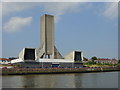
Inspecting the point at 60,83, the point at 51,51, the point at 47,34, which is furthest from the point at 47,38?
the point at 60,83

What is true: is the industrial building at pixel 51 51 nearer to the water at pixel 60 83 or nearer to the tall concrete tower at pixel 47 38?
the tall concrete tower at pixel 47 38

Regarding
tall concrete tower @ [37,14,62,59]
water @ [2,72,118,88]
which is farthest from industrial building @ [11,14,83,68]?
water @ [2,72,118,88]

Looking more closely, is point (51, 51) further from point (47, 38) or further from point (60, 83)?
point (60, 83)

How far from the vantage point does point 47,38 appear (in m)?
84.4

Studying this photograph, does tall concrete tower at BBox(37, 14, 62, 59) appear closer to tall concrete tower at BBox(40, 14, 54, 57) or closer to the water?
tall concrete tower at BBox(40, 14, 54, 57)

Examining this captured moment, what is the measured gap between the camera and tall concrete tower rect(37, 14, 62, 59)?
84.2 metres

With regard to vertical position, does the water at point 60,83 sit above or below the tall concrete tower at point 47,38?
below

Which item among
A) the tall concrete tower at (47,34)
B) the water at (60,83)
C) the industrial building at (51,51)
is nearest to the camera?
the water at (60,83)

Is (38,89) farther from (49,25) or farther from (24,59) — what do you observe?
(49,25)

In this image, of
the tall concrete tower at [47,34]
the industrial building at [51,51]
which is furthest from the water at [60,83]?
the tall concrete tower at [47,34]

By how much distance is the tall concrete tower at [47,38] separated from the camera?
84250 millimetres

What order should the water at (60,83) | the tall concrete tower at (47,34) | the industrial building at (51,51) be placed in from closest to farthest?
the water at (60,83)
the industrial building at (51,51)
the tall concrete tower at (47,34)

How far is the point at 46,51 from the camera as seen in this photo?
281 ft

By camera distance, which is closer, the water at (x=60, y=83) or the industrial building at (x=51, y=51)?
the water at (x=60, y=83)
